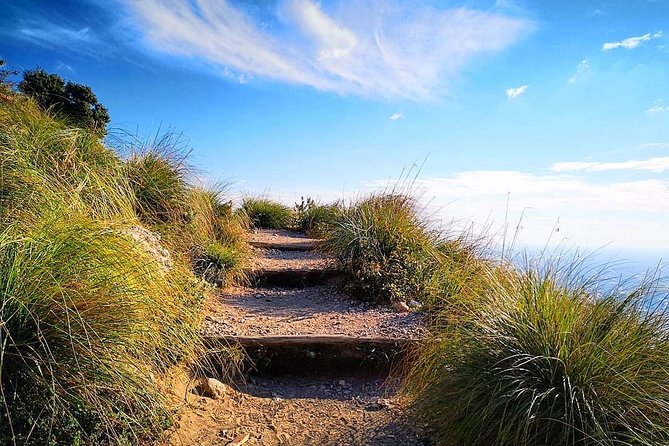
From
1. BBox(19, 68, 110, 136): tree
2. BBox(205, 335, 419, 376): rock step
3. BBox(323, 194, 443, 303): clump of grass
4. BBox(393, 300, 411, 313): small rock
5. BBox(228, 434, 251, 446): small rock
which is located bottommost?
BBox(228, 434, 251, 446): small rock

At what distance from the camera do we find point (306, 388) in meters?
3.14

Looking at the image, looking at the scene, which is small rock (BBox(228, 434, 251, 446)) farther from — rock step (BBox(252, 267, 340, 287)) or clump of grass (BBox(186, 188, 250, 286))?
rock step (BBox(252, 267, 340, 287))

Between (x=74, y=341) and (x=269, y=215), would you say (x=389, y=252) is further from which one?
(x=269, y=215)

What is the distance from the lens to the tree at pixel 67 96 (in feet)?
20.1

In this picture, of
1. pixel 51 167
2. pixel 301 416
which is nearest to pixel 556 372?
pixel 301 416

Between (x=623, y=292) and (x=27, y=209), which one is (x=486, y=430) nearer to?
(x=623, y=292)

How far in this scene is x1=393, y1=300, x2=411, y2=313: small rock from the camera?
4.28 m

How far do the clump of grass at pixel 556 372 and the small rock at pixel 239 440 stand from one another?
1.06m

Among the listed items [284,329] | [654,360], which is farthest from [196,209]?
[654,360]

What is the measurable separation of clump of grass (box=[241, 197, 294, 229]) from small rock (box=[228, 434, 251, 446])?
26.0 feet

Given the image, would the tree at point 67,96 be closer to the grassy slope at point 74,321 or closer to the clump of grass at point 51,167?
the clump of grass at point 51,167

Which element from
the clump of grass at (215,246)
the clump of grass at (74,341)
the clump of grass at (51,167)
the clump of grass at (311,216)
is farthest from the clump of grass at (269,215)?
the clump of grass at (74,341)

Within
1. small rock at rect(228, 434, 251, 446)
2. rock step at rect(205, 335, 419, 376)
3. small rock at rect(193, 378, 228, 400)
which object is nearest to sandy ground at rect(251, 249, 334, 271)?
rock step at rect(205, 335, 419, 376)

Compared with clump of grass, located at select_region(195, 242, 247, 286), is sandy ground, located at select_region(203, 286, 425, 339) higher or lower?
lower
